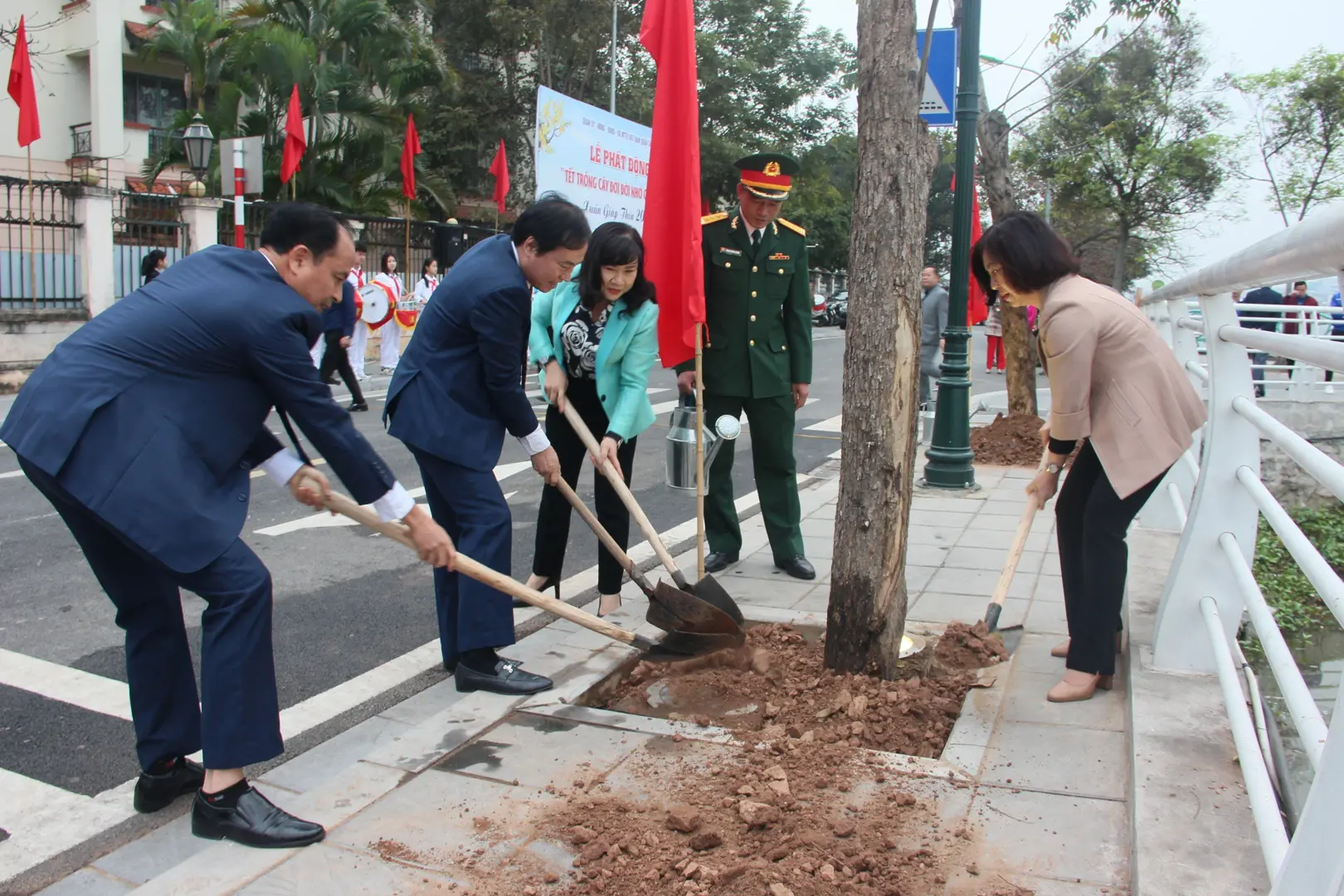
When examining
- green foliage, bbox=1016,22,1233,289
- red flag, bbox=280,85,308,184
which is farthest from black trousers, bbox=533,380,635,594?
green foliage, bbox=1016,22,1233,289

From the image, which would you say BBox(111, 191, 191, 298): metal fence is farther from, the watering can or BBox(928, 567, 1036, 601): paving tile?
BBox(928, 567, 1036, 601): paving tile

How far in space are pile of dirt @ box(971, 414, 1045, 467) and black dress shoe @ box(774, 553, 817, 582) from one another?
13.9 ft

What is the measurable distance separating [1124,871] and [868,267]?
195cm

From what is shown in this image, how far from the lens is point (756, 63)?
123 feet

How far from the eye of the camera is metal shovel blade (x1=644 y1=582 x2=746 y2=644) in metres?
3.97

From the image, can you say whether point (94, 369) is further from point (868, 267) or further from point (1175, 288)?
point (1175, 288)

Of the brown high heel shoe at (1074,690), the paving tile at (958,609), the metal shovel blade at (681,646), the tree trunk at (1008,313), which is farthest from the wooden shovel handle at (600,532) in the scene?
the tree trunk at (1008,313)

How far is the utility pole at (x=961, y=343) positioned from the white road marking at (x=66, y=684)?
229 inches

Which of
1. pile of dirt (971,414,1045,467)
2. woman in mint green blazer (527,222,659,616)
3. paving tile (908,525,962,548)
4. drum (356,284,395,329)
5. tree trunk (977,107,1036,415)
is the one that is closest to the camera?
woman in mint green blazer (527,222,659,616)

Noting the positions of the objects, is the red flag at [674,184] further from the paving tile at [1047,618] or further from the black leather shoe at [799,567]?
the paving tile at [1047,618]

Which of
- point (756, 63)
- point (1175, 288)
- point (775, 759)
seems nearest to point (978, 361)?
point (756, 63)

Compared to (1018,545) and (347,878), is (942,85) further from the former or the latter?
(347,878)

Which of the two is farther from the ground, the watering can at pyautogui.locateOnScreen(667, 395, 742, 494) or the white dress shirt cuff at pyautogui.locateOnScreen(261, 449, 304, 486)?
the white dress shirt cuff at pyautogui.locateOnScreen(261, 449, 304, 486)

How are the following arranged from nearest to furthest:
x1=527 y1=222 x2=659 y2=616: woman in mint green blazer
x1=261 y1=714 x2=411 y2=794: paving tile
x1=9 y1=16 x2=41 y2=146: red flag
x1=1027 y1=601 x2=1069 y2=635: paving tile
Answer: x1=261 y1=714 x2=411 y2=794: paving tile < x1=1027 y1=601 x2=1069 y2=635: paving tile < x1=527 y1=222 x2=659 y2=616: woman in mint green blazer < x1=9 y1=16 x2=41 y2=146: red flag
